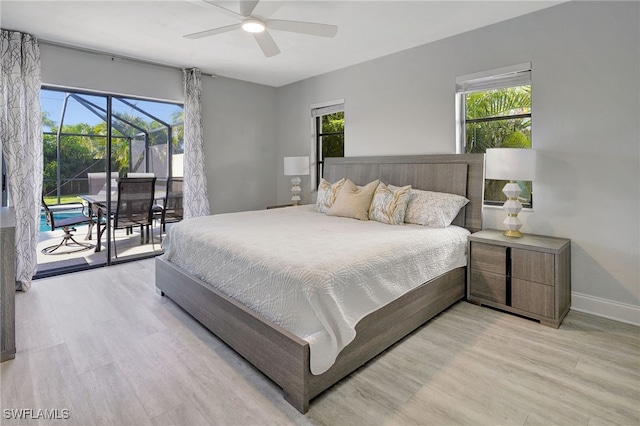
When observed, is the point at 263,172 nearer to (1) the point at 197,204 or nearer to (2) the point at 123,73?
(1) the point at 197,204

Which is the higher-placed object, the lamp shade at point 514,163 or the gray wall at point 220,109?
the gray wall at point 220,109

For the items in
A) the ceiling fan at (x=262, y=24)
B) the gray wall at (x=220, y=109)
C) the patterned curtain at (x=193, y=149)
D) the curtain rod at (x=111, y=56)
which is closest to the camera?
the ceiling fan at (x=262, y=24)

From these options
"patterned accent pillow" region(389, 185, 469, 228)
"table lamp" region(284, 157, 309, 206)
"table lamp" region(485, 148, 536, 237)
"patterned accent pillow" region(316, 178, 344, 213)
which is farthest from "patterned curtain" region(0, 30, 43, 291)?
"table lamp" region(485, 148, 536, 237)

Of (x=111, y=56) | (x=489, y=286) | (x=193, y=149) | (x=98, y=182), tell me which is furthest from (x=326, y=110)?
(x=489, y=286)

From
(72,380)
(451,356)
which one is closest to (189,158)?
(72,380)

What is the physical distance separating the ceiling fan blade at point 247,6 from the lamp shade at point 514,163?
89.9 inches

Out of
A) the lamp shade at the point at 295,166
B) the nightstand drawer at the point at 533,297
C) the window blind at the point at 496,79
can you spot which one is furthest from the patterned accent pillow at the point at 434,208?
the lamp shade at the point at 295,166

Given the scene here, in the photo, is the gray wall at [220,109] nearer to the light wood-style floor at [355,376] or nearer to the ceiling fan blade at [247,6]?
the ceiling fan blade at [247,6]

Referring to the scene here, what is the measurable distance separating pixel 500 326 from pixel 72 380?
9.64ft

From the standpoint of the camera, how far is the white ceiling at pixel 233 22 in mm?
2846

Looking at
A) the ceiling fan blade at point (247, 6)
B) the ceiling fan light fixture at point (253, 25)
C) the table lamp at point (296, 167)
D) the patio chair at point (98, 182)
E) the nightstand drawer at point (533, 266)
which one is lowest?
the nightstand drawer at point (533, 266)

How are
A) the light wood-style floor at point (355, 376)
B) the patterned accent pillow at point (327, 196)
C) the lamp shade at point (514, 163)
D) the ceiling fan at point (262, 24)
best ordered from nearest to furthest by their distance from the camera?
1. the light wood-style floor at point (355, 376)
2. the ceiling fan at point (262, 24)
3. the lamp shade at point (514, 163)
4. the patterned accent pillow at point (327, 196)

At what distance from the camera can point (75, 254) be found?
4285 mm

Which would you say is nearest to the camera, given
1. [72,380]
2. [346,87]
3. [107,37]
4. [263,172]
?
[72,380]
